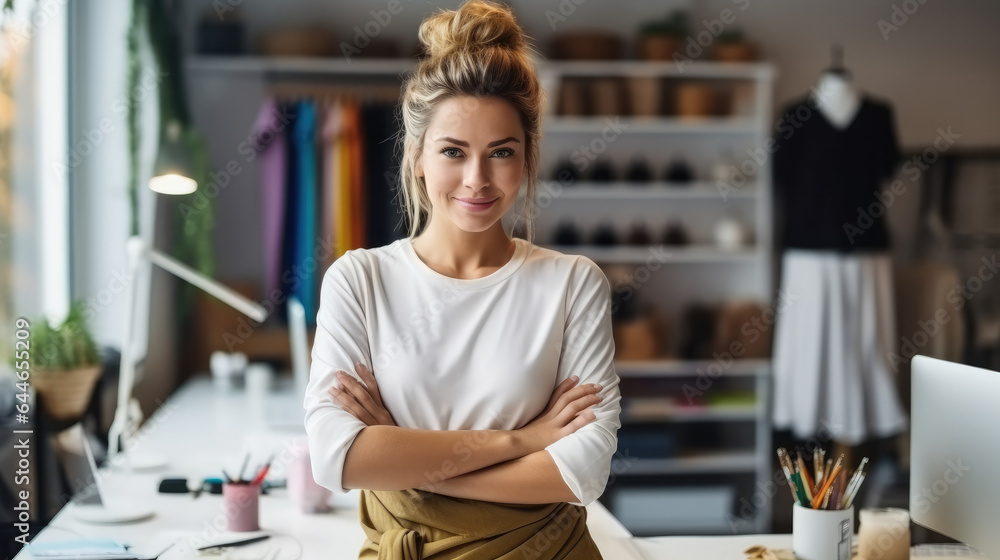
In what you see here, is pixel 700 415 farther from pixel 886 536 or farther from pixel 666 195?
pixel 886 536

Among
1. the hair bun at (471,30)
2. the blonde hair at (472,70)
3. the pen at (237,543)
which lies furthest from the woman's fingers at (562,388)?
the pen at (237,543)

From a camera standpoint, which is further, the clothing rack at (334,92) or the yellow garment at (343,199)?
the clothing rack at (334,92)

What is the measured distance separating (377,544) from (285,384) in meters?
2.32

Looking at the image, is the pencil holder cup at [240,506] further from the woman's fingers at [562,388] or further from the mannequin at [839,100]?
the mannequin at [839,100]

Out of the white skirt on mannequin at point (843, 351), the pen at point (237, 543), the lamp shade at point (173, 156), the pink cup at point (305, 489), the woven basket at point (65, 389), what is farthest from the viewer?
the white skirt on mannequin at point (843, 351)

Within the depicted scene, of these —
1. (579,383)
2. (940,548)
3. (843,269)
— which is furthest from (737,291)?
(579,383)

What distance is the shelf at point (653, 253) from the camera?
431 centimetres

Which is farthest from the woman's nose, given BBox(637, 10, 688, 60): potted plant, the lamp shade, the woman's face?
BBox(637, 10, 688, 60): potted plant

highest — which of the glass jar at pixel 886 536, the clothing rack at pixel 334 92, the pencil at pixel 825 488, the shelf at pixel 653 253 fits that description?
the clothing rack at pixel 334 92

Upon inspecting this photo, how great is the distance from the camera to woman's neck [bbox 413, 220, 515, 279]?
1.43 m

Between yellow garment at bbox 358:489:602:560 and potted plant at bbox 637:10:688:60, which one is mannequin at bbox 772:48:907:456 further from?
yellow garment at bbox 358:489:602:560

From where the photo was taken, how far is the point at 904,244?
469cm

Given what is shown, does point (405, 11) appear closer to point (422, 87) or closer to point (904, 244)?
point (904, 244)

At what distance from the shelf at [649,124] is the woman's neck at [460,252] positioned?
111 inches
